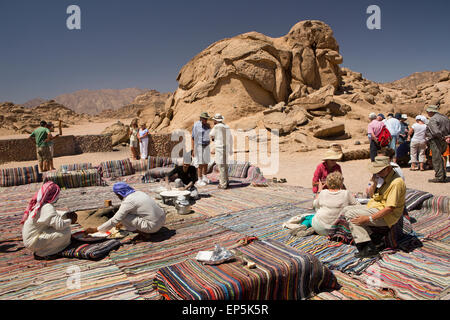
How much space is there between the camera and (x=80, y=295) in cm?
281

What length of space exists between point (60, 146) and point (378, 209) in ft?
41.5

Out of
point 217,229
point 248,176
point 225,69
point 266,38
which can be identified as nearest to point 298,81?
point 266,38

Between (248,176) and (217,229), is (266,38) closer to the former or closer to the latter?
(248,176)

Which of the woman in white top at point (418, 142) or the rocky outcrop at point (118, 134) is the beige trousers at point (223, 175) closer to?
the woman in white top at point (418, 142)

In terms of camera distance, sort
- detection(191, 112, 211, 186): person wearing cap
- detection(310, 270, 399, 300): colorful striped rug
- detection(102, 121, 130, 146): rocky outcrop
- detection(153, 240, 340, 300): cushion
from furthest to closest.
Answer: detection(102, 121, 130, 146): rocky outcrop → detection(191, 112, 211, 186): person wearing cap → detection(310, 270, 399, 300): colorful striped rug → detection(153, 240, 340, 300): cushion

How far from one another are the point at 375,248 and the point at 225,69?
46.1 ft

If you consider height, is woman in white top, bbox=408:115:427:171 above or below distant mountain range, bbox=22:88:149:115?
below

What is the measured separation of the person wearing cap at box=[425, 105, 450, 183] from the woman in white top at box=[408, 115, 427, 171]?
1264mm

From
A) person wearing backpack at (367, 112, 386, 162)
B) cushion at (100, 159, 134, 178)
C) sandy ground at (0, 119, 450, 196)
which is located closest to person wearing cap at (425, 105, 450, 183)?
sandy ground at (0, 119, 450, 196)

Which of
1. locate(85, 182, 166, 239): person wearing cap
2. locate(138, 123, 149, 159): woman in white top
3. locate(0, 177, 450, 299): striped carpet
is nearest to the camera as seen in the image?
locate(0, 177, 450, 299): striped carpet

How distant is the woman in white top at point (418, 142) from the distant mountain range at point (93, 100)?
100548 mm

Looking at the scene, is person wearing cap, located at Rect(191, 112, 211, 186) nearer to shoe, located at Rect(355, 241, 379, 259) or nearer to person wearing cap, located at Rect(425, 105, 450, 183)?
shoe, located at Rect(355, 241, 379, 259)

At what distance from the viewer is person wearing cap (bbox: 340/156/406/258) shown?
3.32 m

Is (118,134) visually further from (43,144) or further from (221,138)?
(221,138)
